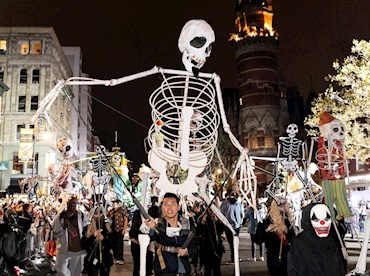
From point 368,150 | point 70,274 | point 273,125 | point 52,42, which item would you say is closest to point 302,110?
point 273,125

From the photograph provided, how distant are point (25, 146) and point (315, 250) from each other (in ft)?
121

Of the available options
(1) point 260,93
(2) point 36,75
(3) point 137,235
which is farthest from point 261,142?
(3) point 137,235

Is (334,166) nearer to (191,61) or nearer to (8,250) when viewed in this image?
(191,61)

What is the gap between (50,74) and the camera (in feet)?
176

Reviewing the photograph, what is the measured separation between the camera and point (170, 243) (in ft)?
19.0

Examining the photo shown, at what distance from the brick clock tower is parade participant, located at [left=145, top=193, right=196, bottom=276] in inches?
2283

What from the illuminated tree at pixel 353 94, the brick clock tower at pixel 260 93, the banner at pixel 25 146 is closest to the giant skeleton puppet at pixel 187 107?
the illuminated tree at pixel 353 94

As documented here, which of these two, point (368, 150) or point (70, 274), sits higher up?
point (368, 150)

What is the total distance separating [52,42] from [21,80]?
5.40 m

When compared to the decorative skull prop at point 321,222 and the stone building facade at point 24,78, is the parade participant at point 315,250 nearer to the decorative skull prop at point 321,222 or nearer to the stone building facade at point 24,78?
the decorative skull prop at point 321,222

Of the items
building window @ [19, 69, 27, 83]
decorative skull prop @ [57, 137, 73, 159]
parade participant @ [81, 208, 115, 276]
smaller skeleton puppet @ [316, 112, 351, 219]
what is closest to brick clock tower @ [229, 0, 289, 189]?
building window @ [19, 69, 27, 83]

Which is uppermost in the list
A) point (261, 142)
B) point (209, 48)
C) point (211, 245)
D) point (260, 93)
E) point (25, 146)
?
point (260, 93)

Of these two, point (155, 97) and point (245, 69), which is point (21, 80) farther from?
point (155, 97)

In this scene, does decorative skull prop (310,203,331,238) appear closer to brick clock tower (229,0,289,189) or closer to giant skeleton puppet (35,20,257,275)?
giant skeleton puppet (35,20,257,275)
